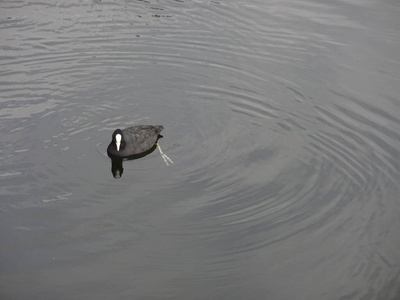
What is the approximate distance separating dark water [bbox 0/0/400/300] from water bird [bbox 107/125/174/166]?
0.17m

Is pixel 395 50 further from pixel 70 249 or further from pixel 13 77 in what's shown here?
pixel 70 249

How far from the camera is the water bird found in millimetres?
9719

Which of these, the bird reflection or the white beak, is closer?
the bird reflection

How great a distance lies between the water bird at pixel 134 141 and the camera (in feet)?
31.9

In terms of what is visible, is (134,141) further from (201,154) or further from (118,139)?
(201,154)

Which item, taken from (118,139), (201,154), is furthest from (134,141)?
(201,154)

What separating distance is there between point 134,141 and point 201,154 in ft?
3.39

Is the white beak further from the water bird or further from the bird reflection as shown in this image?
the bird reflection

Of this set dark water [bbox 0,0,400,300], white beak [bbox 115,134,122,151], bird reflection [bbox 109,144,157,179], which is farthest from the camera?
white beak [bbox 115,134,122,151]

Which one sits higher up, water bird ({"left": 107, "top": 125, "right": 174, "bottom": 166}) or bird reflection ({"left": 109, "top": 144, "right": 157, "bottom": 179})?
water bird ({"left": 107, "top": 125, "right": 174, "bottom": 166})

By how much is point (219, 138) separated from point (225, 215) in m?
1.96

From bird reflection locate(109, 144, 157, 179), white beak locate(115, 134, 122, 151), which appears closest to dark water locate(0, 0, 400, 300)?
bird reflection locate(109, 144, 157, 179)

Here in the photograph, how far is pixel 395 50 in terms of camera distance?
44.0 ft

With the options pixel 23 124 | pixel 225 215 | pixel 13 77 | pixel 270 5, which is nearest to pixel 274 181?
pixel 225 215
